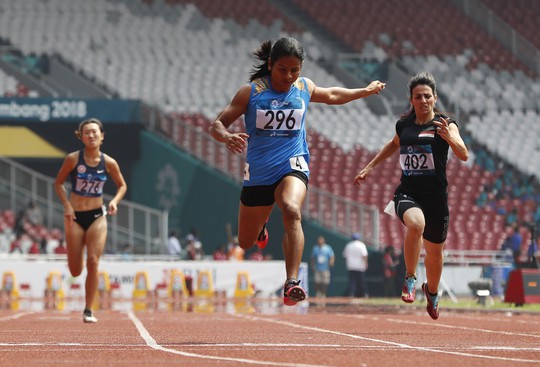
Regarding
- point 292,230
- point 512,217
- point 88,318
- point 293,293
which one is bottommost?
point 88,318

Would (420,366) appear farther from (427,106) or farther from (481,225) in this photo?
(481,225)

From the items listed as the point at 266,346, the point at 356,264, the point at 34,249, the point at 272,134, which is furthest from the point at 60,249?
the point at 266,346

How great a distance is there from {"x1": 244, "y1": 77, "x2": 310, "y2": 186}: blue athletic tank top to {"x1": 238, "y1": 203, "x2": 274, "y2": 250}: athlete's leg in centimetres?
31

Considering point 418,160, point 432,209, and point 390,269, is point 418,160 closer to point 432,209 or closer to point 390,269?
point 432,209

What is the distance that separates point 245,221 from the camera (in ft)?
32.3

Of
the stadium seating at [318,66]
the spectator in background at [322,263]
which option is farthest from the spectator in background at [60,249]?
the spectator in background at [322,263]

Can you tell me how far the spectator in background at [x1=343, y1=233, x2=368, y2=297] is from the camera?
28270 millimetres

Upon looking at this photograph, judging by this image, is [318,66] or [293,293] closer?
[293,293]

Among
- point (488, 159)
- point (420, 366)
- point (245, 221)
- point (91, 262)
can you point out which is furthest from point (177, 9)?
point (420, 366)

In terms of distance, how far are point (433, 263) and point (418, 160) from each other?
1.00 m

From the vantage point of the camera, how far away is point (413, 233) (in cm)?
1034

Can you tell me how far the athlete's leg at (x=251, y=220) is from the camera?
384 inches

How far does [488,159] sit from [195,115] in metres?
9.43

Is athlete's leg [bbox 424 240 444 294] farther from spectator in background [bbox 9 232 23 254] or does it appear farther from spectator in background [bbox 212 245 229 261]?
spectator in background [bbox 9 232 23 254]
